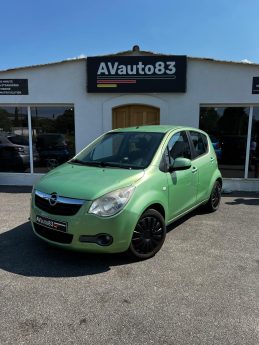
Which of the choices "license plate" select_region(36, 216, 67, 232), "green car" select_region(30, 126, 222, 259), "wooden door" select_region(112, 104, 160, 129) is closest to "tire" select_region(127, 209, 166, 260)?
"green car" select_region(30, 126, 222, 259)

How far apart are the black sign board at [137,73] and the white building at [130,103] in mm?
25

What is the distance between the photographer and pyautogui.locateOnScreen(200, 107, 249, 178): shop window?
8.73 meters

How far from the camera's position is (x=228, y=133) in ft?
29.5

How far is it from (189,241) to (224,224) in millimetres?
1198

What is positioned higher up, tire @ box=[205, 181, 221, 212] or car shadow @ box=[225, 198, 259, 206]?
tire @ box=[205, 181, 221, 212]

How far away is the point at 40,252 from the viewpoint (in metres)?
4.51

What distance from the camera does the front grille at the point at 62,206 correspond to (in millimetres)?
3821

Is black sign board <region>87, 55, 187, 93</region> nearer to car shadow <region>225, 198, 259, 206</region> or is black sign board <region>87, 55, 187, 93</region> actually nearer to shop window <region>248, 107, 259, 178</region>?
shop window <region>248, 107, 259, 178</region>

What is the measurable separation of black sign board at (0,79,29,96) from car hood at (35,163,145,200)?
5.12m

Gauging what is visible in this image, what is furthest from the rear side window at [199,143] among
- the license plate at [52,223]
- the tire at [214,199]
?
the license plate at [52,223]

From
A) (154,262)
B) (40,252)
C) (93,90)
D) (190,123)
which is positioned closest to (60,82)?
(93,90)

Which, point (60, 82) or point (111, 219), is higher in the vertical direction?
point (60, 82)

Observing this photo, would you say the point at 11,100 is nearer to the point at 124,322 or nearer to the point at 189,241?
the point at 189,241

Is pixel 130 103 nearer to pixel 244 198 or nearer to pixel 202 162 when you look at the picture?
pixel 202 162
